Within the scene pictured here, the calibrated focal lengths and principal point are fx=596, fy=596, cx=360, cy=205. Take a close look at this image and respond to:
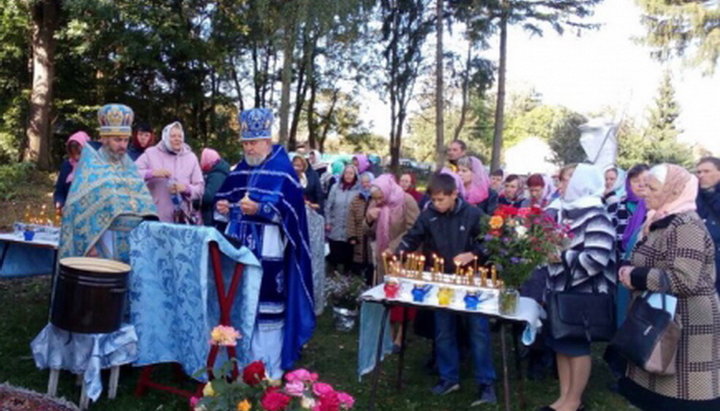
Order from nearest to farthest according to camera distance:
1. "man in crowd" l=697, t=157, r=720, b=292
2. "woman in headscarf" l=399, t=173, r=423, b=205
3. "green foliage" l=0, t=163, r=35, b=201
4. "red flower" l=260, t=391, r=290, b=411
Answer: "red flower" l=260, t=391, r=290, b=411 < "man in crowd" l=697, t=157, r=720, b=292 < "woman in headscarf" l=399, t=173, r=423, b=205 < "green foliage" l=0, t=163, r=35, b=201

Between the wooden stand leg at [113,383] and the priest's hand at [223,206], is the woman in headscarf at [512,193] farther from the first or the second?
the wooden stand leg at [113,383]

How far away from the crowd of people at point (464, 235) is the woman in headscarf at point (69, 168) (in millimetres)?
13

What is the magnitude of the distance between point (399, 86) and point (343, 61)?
10.0 feet

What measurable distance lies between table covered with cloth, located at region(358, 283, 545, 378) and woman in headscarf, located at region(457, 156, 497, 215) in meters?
2.01

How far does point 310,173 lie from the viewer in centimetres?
805

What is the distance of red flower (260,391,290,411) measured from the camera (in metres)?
2.08

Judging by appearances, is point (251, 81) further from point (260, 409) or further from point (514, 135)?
point (514, 135)

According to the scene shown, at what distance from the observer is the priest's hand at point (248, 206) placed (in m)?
4.03

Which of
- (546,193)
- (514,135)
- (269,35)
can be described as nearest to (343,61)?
(269,35)

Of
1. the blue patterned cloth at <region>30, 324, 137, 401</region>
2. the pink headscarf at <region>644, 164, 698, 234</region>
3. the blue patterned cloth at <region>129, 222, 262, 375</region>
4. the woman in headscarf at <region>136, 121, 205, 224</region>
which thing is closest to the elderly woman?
the pink headscarf at <region>644, 164, 698, 234</region>

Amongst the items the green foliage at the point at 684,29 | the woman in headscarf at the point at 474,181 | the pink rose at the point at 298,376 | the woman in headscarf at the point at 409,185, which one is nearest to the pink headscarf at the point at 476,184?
the woman in headscarf at the point at 474,181

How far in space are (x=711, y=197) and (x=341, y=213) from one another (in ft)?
14.5

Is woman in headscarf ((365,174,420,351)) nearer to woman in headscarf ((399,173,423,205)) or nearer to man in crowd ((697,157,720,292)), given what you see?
woman in headscarf ((399,173,423,205))

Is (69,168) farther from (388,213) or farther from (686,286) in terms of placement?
(686,286)
